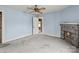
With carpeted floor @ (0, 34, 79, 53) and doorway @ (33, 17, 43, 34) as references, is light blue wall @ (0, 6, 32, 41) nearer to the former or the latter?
carpeted floor @ (0, 34, 79, 53)

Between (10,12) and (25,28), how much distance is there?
1.89 meters

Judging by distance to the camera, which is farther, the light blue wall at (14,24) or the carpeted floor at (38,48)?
the light blue wall at (14,24)

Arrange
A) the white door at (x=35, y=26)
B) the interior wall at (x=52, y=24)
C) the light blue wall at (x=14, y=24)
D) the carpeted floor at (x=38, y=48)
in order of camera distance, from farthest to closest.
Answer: the white door at (x=35, y=26) < the interior wall at (x=52, y=24) < the light blue wall at (x=14, y=24) < the carpeted floor at (x=38, y=48)

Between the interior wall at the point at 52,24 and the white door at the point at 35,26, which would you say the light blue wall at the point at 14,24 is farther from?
the interior wall at the point at 52,24

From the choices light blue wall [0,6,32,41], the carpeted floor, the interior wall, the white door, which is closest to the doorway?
the white door

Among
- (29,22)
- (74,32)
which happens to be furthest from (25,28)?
(74,32)

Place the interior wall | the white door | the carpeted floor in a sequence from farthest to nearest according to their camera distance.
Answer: the white door → the interior wall → the carpeted floor

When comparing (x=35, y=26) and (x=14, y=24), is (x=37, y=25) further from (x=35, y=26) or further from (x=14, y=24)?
(x=14, y=24)

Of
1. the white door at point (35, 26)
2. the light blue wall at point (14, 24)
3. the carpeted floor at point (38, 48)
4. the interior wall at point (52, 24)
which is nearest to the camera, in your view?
the carpeted floor at point (38, 48)

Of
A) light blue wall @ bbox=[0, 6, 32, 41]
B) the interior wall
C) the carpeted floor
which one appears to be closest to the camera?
the carpeted floor

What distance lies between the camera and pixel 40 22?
693 cm

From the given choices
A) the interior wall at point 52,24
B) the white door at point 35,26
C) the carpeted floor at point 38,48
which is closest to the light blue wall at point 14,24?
the carpeted floor at point 38,48

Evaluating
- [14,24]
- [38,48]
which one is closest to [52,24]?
[14,24]

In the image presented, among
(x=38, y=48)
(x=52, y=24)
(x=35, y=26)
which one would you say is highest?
(x=52, y=24)
